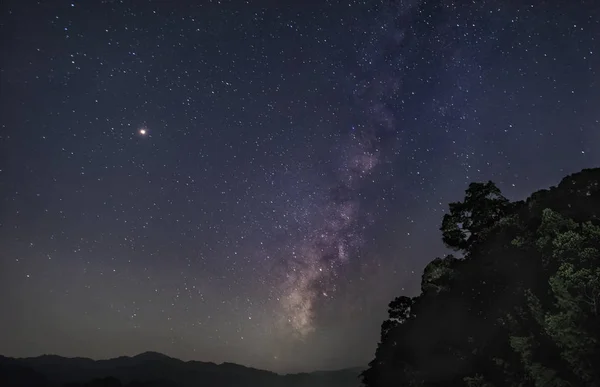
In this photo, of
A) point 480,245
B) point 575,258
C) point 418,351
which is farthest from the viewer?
point 418,351

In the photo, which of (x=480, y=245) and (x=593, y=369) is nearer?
(x=593, y=369)

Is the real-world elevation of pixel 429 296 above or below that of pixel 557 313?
above

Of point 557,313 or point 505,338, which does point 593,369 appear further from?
point 505,338

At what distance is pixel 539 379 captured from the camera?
1409cm

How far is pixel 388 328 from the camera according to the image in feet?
110

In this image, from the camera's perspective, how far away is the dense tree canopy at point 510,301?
13.2 metres

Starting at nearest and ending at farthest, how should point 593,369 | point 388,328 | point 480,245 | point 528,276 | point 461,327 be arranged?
point 593,369
point 528,276
point 461,327
point 480,245
point 388,328

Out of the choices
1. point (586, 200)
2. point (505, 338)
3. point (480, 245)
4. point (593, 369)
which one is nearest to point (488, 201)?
point (480, 245)

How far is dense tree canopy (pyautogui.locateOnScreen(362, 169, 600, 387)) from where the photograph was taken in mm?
13242

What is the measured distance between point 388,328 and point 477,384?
52.1ft

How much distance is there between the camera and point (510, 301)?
1798 centimetres

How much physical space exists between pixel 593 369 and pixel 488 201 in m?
13.8

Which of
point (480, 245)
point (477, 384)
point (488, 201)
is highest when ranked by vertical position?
point (488, 201)

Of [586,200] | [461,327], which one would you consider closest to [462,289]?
[461,327]
